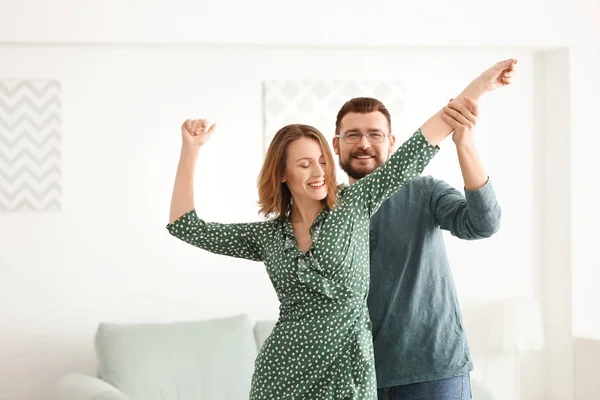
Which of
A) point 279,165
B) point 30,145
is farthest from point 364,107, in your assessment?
point 30,145

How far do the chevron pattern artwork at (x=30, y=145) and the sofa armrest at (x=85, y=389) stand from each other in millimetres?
922

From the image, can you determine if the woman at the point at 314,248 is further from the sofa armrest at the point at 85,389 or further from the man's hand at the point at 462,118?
the sofa armrest at the point at 85,389

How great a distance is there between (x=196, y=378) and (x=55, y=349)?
847mm

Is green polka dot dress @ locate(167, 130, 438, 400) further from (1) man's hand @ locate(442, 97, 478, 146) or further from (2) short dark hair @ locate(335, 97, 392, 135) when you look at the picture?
(2) short dark hair @ locate(335, 97, 392, 135)

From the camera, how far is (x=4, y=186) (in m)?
4.53

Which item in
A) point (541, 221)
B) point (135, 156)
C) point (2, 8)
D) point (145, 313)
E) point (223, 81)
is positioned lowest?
point (145, 313)

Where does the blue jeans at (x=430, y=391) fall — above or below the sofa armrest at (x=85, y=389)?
above

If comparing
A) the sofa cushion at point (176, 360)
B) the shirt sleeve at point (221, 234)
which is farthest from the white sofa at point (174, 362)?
the shirt sleeve at point (221, 234)

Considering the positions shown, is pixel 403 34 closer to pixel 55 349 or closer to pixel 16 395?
pixel 55 349

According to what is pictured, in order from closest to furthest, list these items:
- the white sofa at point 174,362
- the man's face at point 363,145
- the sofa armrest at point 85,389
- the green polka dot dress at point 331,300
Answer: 1. the green polka dot dress at point 331,300
2. the man's face at point 363,145
3. the sofa armrest at point 85,389
4. the white sofa at point 174,362

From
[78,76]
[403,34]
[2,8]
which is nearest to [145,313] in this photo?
[78,76]

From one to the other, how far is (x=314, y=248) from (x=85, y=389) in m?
2.14

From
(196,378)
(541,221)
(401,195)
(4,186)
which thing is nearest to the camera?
(401,195)

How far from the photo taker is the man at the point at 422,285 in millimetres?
2232
